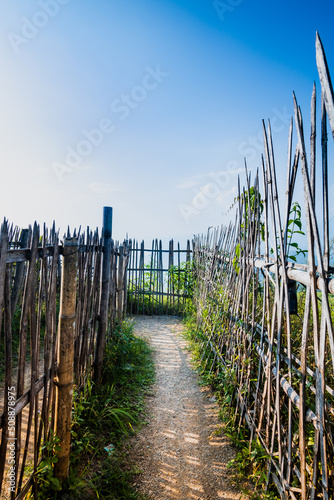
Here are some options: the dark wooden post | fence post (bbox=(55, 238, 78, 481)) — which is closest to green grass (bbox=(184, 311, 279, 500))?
fence post (bbox=(55, 238, 78, 481))

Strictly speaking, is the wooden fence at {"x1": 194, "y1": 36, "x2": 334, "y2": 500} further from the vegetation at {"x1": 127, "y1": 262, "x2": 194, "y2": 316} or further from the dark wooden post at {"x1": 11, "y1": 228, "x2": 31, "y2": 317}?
the vegetation at {"x1": 127, "y1": 262, "x2": 194, "y2": 316}

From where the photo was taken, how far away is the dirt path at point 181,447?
6.97ft

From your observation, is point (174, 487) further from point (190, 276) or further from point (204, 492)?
point (190, 276)

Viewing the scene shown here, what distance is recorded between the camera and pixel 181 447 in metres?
2.59

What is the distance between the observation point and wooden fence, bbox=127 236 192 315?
8219mm

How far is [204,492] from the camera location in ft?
6.86

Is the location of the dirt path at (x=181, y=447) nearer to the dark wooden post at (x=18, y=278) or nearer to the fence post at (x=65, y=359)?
the fence post at (x=65, y=359)

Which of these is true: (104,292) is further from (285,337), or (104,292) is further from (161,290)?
(161,290)

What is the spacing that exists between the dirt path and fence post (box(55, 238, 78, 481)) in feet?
2.20

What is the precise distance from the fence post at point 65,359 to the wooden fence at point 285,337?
1.44m

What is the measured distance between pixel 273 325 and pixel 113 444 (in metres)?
1.87

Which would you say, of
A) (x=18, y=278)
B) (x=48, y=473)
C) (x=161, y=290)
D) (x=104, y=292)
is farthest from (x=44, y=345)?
(x=161, y=290)

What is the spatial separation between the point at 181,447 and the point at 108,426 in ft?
2.46

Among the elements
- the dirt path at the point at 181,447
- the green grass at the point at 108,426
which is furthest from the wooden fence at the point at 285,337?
the green grass at the point at 108,426
